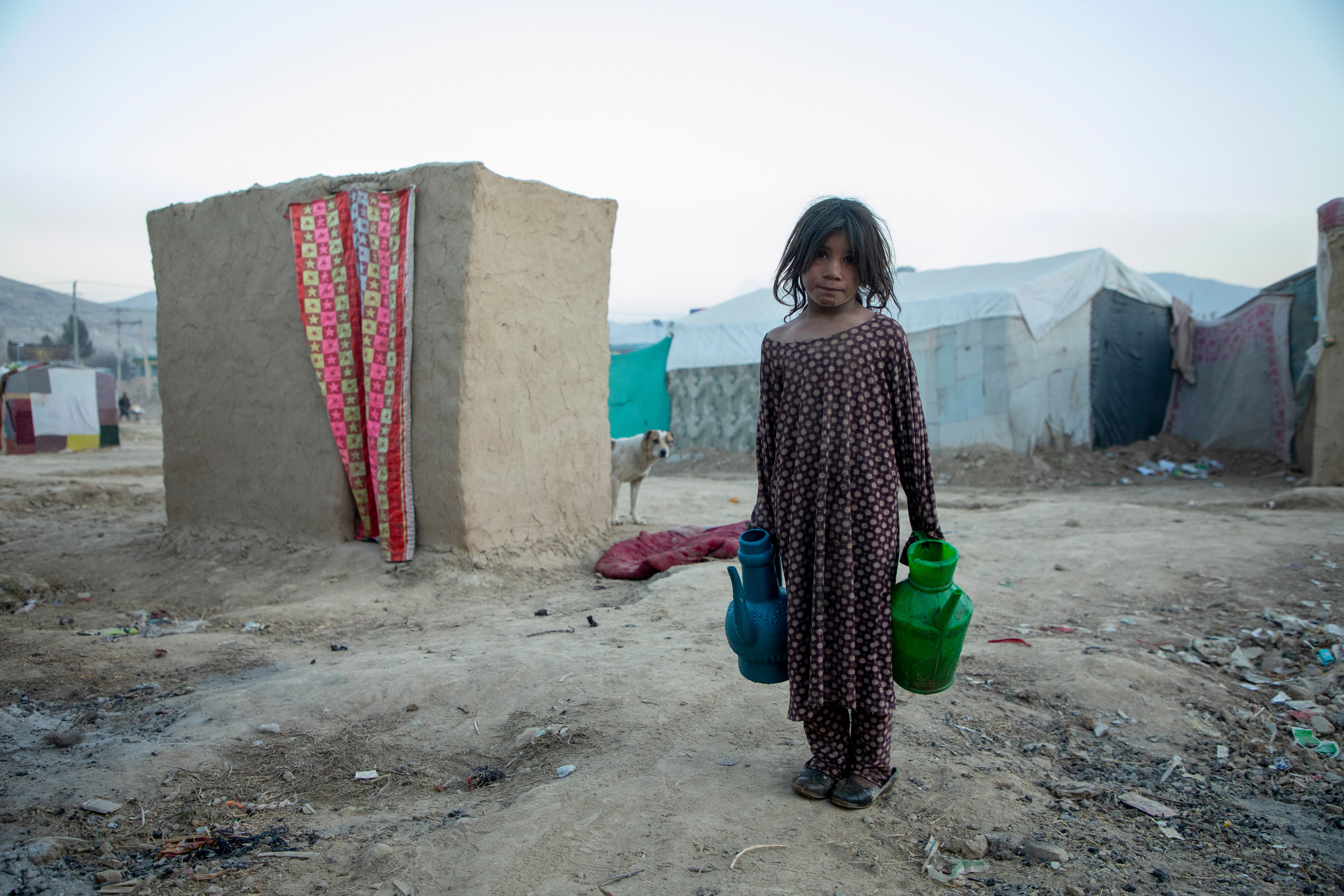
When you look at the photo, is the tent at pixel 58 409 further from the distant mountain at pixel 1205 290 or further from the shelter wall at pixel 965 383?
the distant mountain at pixel 1205 290

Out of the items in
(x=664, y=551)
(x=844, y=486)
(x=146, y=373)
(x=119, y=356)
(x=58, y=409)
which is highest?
(x=119, y=356)

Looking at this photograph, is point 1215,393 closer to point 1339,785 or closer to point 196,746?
point 1339,785

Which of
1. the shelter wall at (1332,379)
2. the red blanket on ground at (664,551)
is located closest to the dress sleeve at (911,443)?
the red blanket on ground at (664,551)

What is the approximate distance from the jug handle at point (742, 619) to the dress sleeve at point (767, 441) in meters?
0.17

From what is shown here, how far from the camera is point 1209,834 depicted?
1977 millimetres

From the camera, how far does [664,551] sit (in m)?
5.23

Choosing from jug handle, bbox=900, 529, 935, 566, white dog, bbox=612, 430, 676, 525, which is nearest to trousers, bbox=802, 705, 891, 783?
jug handle, bbox=900, 529, 935, 566

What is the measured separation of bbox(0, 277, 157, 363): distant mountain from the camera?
148 ft

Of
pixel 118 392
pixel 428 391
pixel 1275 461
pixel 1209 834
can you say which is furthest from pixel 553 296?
pixel 118 392

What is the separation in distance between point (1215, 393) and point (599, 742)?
39.7ft

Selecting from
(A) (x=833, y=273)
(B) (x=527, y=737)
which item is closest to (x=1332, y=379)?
(A) (x=833, y=273)

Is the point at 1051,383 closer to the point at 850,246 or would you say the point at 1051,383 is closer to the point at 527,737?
the point at 850,246

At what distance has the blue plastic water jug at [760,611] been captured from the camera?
6.50 ft

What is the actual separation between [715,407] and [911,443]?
11728mm
